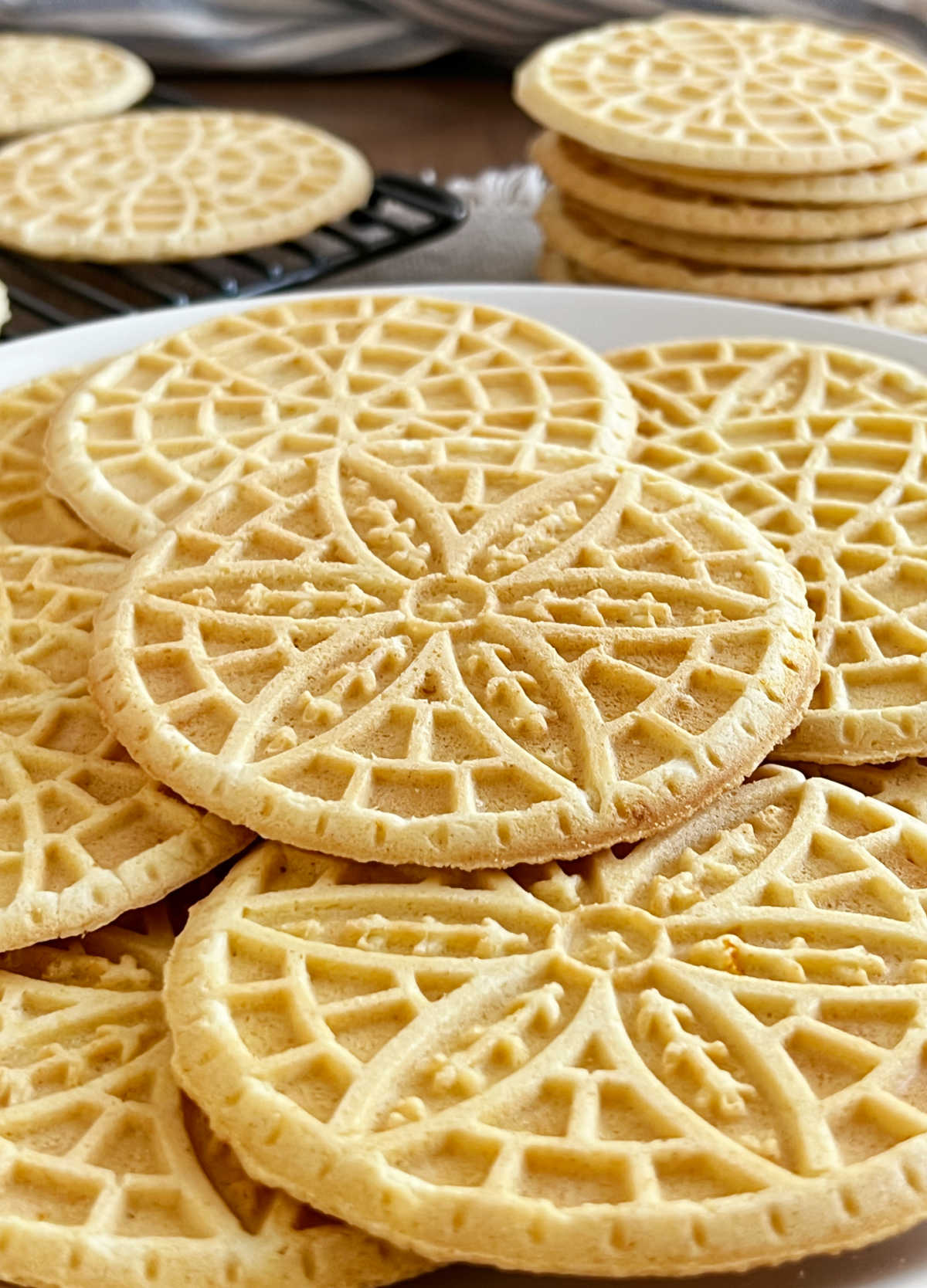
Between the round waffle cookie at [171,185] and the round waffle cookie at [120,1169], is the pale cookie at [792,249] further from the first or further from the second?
the round waffle cookie at [120,1169]

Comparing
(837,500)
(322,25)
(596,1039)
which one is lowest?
(322,25)

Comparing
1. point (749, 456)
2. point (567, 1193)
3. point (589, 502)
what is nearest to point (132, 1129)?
point (567, 1193)

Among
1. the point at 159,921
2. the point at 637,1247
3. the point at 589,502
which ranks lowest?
the point at 159,921

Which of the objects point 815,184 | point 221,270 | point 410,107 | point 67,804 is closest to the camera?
point 67,804

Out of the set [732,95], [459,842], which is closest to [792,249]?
[732,95]

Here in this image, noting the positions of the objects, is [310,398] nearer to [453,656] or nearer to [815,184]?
[453,656]

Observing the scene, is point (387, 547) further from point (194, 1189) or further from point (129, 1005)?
point (194, 1189)

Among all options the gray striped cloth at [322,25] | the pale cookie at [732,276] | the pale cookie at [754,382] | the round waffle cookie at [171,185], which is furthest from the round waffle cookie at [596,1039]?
the gray striped cloth at [322,25]
